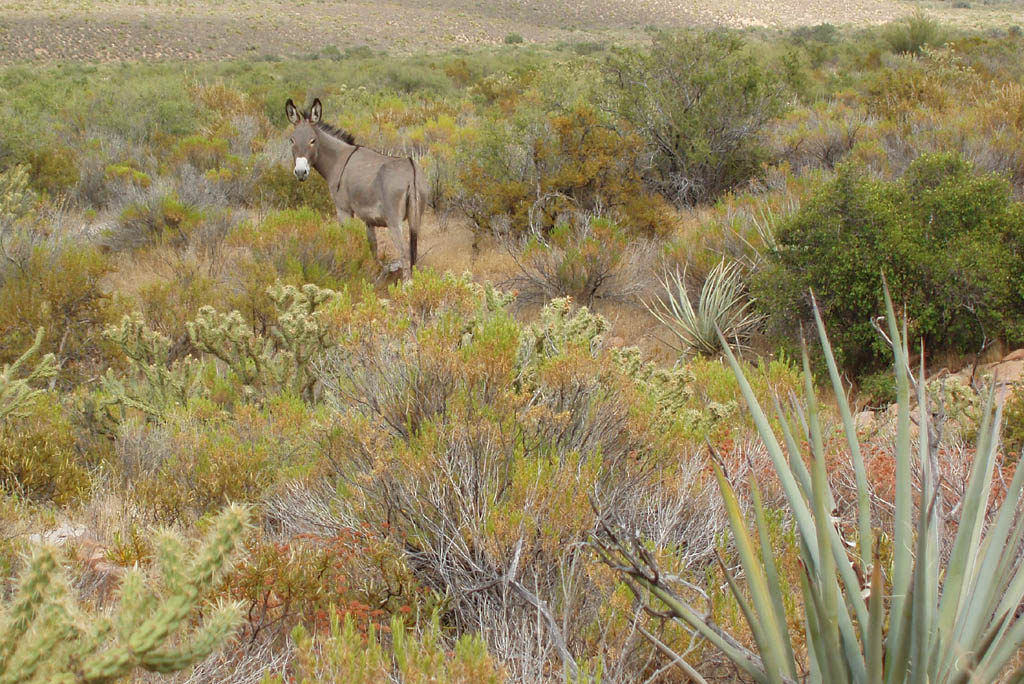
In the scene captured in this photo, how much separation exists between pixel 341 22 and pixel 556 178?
6619cm

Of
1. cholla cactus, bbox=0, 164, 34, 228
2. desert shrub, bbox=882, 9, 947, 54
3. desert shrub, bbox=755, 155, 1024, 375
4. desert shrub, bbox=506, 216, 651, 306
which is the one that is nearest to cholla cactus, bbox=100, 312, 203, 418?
cholla cactus, bbox=0, 164, 34, 228

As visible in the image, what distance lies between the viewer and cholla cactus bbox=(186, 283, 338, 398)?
565 cm

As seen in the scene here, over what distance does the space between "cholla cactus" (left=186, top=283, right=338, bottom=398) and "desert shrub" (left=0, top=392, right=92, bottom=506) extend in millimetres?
1245

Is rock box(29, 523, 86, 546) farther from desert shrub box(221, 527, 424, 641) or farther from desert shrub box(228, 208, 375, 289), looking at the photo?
desert shrub box(228, 208, 375, 289)

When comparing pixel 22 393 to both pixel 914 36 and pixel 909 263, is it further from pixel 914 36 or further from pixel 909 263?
pixel 914 36

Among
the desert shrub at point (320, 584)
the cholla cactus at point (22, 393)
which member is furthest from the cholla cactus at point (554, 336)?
the cholla cactus at point (22, 393)

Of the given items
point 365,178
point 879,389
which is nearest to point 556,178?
point 365,178

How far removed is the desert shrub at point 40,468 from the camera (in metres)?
4.29

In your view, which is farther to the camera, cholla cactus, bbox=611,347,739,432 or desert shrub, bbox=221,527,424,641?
cholla cactus, bbox=611,347,739,432

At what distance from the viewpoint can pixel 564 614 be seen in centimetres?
267

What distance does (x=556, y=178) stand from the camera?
31.9 feet

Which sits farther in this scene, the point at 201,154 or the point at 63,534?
the point at 201,154

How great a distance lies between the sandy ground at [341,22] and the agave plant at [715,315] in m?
52.5

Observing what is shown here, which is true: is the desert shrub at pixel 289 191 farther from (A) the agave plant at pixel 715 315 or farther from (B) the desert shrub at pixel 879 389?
(B) the desert shrub at pixel 879 389
